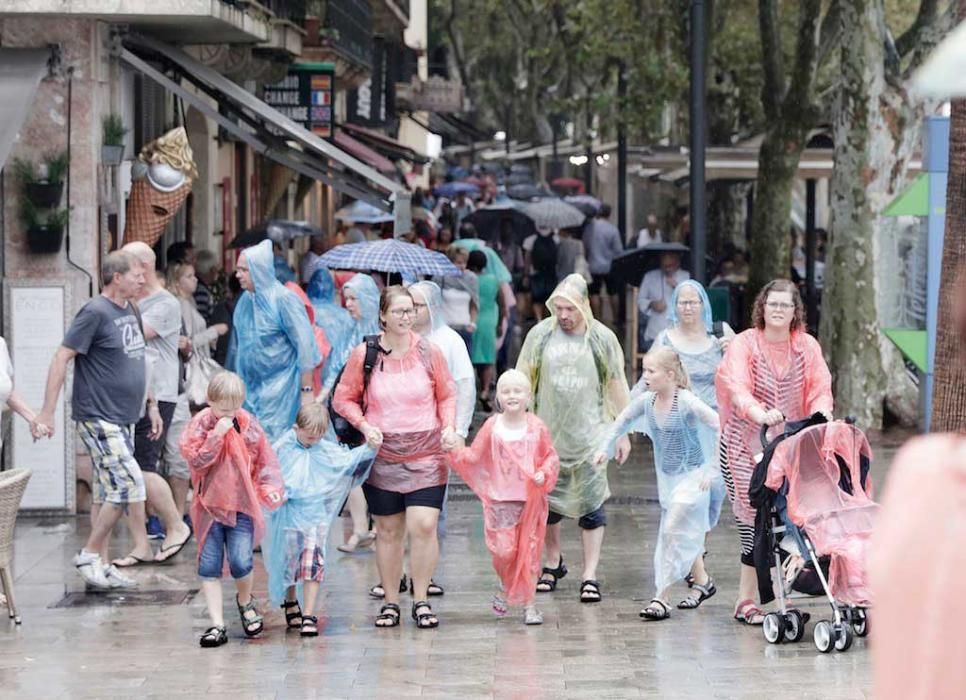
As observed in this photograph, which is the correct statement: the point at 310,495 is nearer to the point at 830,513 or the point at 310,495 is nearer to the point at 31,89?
the point at 830,513

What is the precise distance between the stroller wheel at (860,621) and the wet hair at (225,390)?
2978mm

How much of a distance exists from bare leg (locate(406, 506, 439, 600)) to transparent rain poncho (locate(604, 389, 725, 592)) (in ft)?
3.28

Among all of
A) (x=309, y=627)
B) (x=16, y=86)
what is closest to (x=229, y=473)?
(x=309, y=627)

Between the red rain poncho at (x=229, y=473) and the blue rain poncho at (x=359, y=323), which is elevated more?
the blue rain poncho at (x=359, y=323)

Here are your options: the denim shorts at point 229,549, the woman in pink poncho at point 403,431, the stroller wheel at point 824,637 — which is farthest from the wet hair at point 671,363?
the denim shorts at point 229,549

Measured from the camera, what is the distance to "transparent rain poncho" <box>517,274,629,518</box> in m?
10.3

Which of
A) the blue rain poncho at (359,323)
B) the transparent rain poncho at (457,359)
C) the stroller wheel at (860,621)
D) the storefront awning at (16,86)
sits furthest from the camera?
the blue rain poncho at (359,323)

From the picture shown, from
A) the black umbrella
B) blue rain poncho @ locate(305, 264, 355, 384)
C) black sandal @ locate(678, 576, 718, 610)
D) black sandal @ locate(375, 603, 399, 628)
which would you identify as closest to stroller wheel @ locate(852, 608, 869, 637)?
black sandal @ locate(678, 576, 718, 610)

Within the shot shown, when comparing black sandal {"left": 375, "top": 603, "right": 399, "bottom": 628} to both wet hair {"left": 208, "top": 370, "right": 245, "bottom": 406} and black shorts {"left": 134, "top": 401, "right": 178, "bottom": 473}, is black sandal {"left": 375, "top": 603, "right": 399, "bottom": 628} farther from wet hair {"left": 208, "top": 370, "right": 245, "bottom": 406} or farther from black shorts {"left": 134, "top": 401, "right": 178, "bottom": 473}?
black shorts {"left": 134, "top": 401, "right": 178, "bottom": 473}

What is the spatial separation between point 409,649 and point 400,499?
32.8 inches

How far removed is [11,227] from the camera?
13070 mm

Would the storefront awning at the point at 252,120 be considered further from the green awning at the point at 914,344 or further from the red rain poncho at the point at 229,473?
the red rain poncho at the point at 229,473

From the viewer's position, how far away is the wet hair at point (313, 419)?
944cm

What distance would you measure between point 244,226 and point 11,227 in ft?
35.3
